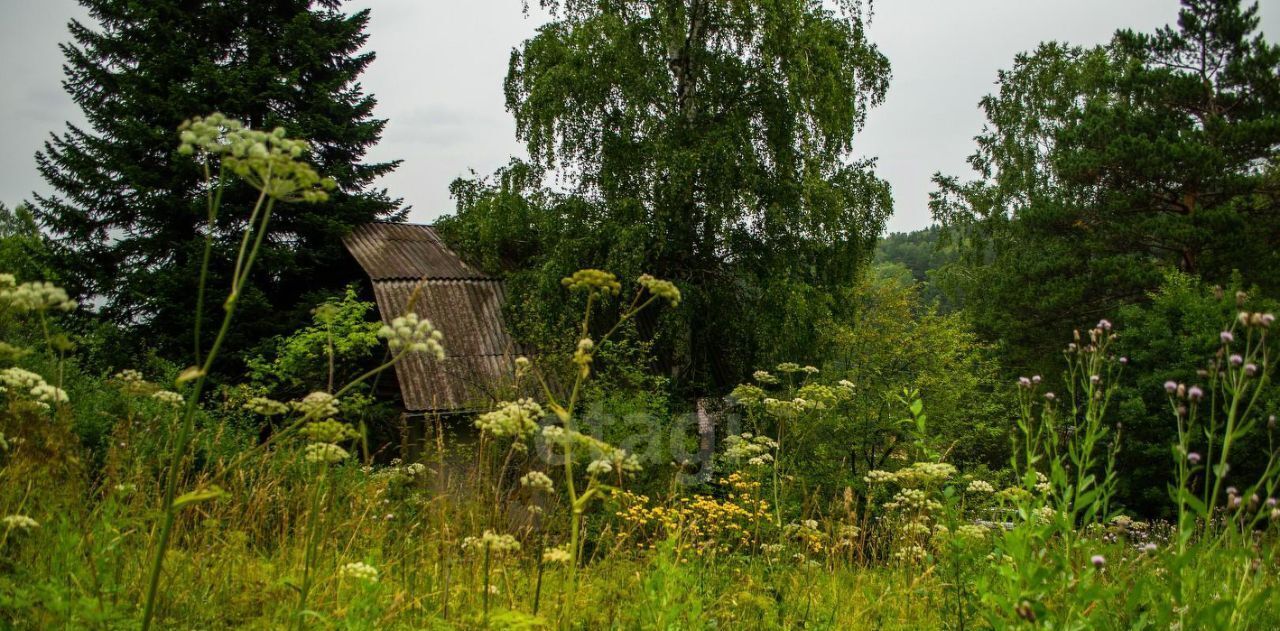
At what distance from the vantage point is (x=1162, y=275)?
16.9 meters

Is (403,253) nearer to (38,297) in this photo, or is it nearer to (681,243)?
(681,243)

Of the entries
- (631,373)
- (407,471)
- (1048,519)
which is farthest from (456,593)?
(631,373)

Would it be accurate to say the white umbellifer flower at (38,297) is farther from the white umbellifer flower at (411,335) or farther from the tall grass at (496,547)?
the white umbellifer flower at (411,335)

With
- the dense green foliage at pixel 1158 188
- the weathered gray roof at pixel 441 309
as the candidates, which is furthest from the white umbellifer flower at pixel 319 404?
the dense green foliage at pixel 1158 188

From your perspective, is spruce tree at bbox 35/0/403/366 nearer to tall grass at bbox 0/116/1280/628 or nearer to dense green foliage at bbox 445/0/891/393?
dense green foliage at bbox 445/0/891/393

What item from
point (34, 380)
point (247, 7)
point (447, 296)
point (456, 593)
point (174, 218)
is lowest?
point (456, 593)

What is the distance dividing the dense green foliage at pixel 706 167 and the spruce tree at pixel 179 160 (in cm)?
397

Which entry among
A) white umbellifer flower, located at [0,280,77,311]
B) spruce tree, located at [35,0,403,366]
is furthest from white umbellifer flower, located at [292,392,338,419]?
spruce tree, located at [35,0,403,366]

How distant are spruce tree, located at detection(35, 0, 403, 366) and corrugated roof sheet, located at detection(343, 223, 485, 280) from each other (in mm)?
589

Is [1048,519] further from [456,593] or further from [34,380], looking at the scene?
[34,380]

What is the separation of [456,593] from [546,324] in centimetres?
1052

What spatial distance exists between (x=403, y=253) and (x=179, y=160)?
13.7ft

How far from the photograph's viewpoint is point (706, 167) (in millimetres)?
12969

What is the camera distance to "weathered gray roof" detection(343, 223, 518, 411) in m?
13.8
